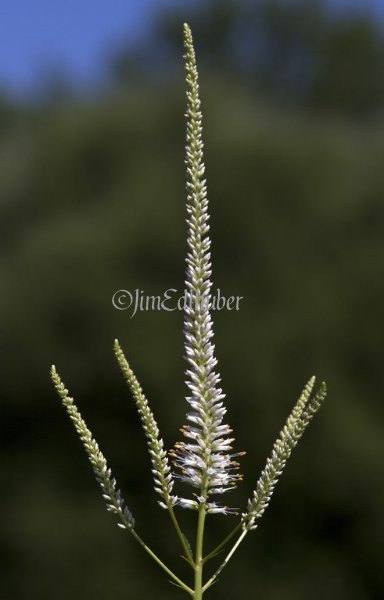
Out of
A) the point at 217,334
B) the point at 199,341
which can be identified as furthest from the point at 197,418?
the point at 217,334

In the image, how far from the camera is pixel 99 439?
11367mm

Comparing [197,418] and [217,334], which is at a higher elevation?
[217,334]

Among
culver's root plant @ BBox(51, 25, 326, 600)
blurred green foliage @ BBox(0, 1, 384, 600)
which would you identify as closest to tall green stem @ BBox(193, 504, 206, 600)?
culver's root plant @ BBox(51, 25, 326, 600)

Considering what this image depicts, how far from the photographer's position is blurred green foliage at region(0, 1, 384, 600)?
36.2ft

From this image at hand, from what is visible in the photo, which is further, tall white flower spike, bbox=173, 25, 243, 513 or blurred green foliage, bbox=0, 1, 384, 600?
blurred green foliage, bbox=0, 1, 384, 600

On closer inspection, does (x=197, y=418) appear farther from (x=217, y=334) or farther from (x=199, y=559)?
(x=217, y=334)

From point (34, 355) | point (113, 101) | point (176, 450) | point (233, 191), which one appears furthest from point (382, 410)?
point (176, 450)

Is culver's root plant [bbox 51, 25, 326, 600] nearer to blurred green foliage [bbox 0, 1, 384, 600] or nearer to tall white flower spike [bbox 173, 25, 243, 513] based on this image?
tall white flower spike [bbox 173, 25, 243, 513]

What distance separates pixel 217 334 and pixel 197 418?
35.7 feet

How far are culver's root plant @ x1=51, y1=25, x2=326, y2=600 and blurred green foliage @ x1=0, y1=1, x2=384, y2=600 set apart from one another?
939 cm

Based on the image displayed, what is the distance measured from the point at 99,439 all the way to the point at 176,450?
10.3 meters

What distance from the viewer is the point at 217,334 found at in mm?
11953

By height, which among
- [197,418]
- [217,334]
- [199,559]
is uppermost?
[217,334]

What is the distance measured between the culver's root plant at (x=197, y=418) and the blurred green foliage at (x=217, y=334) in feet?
30.8
